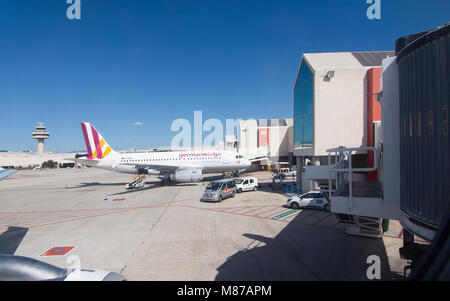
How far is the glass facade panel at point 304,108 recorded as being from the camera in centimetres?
2123

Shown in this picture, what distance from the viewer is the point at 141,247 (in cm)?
1055

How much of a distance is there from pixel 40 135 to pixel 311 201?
151781mm

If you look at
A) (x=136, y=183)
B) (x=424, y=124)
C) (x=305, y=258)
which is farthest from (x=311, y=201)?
(x=136, y=183)

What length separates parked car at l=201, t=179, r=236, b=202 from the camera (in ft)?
65.3

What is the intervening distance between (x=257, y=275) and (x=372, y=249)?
555 centimetres

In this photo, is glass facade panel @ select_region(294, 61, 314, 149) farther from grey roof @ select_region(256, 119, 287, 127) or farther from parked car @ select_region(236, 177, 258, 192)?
grey roof @ select_region(256, 119, 287, 127)

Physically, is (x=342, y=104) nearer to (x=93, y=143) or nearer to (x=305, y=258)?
(x=305, y=258)

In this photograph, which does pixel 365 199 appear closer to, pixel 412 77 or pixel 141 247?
pixel 412 77

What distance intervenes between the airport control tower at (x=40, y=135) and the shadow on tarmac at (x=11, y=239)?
454 feet

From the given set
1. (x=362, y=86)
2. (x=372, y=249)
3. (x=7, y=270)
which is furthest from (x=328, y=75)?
(x=7, y=270)

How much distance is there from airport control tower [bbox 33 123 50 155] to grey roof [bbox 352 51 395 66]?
14997cm

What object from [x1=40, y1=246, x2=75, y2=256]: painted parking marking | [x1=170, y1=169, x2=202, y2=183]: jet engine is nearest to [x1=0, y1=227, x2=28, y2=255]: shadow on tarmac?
[x1=40, y1=246, x2=75, y2=256]: painted parking marking

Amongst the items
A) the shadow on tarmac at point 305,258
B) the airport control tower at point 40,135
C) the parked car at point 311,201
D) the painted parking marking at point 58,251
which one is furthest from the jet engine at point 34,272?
the airport control tower at point 40,135

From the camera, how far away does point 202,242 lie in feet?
36.4
